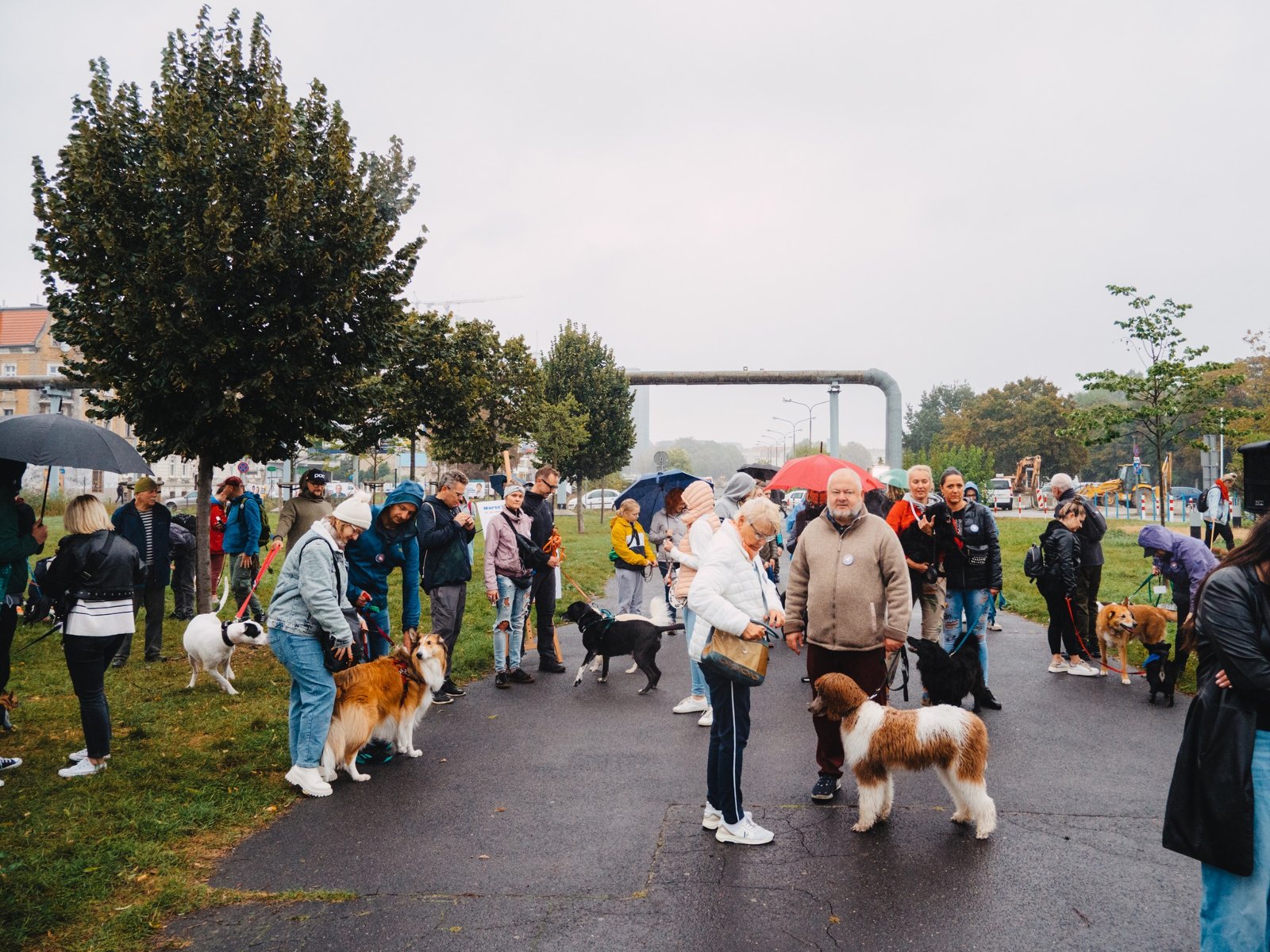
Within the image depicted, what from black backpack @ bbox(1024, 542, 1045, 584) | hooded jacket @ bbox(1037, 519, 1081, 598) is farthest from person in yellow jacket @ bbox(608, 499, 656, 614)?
hooded jacket @ bbox(1037, 519, 1081, 598)

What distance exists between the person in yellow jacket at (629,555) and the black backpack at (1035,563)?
4093mm

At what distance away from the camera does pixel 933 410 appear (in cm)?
11406

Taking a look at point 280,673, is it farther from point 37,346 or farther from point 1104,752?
point 37,346

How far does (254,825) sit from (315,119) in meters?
8.01

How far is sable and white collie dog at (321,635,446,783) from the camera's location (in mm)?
5566

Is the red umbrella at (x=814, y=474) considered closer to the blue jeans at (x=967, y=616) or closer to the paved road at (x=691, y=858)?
the blue jeans at (x=967, y=616)

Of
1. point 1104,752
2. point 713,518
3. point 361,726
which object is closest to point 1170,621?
point 1104,752

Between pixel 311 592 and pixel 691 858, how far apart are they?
9.20 feet

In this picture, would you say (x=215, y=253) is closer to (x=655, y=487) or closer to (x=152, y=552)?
(x=152, y=552)

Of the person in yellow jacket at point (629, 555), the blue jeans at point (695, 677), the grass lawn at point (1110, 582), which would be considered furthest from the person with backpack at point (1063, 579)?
the person in yellow jacket at point (629, 555)

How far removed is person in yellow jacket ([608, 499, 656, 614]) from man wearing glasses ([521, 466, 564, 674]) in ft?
3.05

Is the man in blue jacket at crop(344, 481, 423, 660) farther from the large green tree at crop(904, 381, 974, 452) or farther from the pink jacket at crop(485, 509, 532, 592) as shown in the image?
the large green tree at crop(904, 381, 974, 452)

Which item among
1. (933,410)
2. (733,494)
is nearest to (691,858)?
(733,494)

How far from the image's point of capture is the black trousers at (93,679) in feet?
17.9
